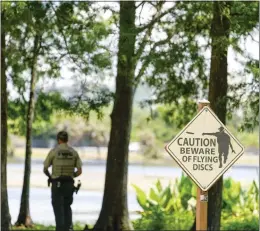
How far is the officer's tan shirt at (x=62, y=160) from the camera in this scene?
1125cm

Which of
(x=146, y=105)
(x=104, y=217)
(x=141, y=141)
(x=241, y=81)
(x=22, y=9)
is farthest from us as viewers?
(x=141, y=141)

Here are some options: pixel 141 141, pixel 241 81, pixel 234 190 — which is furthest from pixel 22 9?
pixel 141 141

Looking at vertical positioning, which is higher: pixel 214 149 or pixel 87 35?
pixel 87 35

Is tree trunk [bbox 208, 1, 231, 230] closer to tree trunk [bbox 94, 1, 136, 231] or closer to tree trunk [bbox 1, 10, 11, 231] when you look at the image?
tree trunk [bbox 94, 1, 136, 231]

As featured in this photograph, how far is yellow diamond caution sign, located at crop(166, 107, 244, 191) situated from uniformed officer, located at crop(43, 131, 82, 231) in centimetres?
383

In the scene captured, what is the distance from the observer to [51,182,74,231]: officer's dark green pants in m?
11.4

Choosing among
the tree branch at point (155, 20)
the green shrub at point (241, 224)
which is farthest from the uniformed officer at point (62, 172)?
the green shrub at point (241, 224)

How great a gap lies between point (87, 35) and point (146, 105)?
12.0 ft

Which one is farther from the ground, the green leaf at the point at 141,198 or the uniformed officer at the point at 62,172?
the uniformed officer at the point at 62,172

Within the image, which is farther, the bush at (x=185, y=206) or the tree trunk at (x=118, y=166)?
the bush at (x=185, y=206)

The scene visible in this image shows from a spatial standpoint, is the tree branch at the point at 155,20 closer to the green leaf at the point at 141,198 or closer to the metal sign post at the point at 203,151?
the metal sign post at the point at 203,151

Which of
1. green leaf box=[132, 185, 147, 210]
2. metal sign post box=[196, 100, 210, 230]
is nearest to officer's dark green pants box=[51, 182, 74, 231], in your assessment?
metal sign post box=[196, 100, 210, 230]

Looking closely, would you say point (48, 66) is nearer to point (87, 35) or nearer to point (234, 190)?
point (87, 35)

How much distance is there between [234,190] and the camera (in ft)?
62.6
